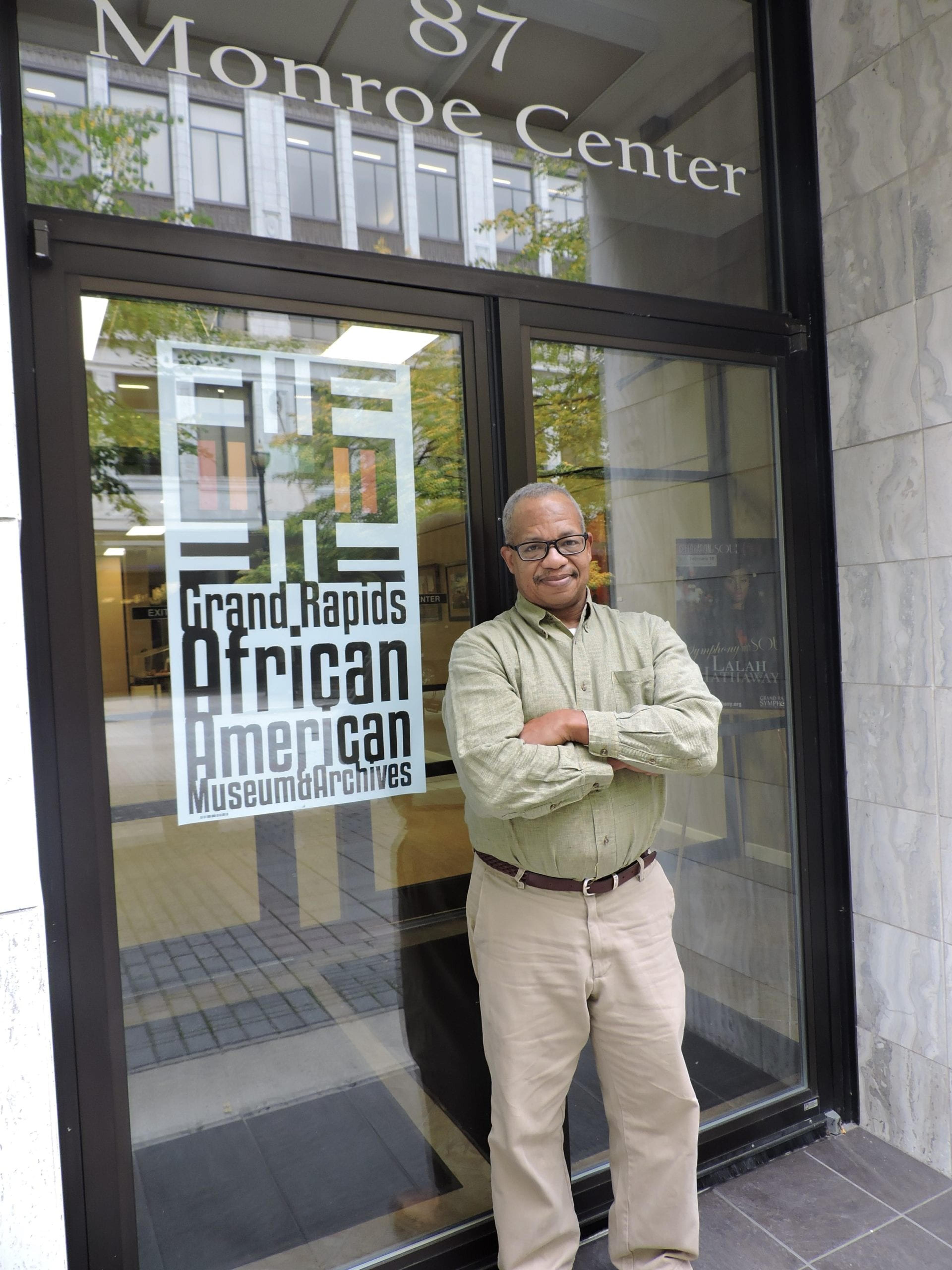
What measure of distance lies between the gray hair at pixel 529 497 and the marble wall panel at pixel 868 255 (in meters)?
1.36

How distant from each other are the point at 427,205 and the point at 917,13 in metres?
1.61

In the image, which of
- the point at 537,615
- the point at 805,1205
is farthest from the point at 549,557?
the point at 805,1205

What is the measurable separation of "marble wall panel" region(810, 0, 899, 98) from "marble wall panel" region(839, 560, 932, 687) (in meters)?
1.58

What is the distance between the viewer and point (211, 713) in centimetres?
206

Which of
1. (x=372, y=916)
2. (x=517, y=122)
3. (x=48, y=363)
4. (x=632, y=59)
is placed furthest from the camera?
(x=632, y=59)

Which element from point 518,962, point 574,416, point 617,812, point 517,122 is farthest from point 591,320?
point 518,962

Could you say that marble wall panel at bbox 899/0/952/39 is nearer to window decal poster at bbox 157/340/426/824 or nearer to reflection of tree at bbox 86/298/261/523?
window decal poster at bbox 157/340/426/824

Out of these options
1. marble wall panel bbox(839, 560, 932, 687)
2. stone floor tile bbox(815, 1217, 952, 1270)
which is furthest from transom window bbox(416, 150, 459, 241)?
stone floor tile bbox(815, 1217, 952, 1270)

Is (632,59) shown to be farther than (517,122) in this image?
Yes

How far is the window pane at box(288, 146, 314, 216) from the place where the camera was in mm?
2180

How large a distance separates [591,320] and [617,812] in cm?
141

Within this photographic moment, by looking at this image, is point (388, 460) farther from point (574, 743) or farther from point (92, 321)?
point (574, 743)

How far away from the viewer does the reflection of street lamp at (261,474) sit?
212 centimetres

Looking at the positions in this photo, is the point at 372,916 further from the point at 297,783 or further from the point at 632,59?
the point at 632,59
